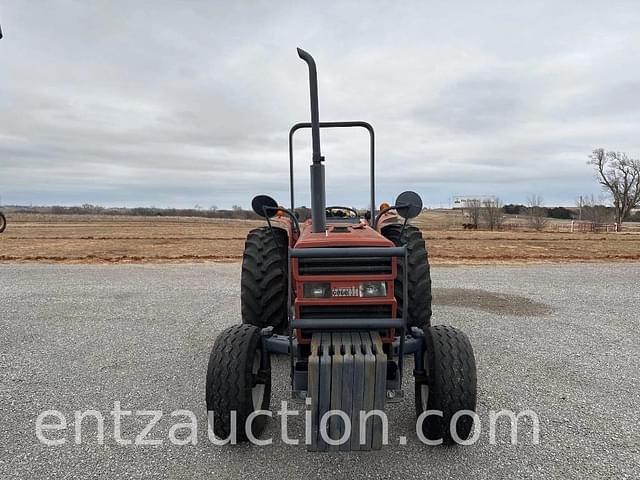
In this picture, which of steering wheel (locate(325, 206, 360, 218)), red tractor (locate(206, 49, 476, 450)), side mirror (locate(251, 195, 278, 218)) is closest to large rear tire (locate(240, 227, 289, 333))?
side mirror (locate(251, 195, 278, 218))

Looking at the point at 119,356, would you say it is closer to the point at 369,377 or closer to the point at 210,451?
the point at 210,451

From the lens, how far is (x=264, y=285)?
3348mm

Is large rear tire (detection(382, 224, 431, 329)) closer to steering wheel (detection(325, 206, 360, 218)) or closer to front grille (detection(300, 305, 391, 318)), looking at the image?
front grille (detection(300, 305, 391, 318))

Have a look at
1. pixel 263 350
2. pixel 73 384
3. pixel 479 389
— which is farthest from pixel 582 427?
pixel 73 384

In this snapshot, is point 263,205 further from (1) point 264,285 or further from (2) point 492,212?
Answer: (2) point 492,212

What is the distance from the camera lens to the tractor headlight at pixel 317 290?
2.71m

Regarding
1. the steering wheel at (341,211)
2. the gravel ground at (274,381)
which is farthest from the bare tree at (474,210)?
the steering wheel at (341,211)

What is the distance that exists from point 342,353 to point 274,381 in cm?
150

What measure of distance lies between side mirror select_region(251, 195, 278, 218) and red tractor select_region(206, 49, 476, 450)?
398 mm

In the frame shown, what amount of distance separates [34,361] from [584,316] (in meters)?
7.06

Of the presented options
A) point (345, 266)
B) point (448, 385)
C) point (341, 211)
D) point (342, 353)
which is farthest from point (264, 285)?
point (341, 211)

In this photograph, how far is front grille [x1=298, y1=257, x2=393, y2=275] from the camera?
268 cm

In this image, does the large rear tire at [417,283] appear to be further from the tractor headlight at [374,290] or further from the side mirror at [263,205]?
the side mirror at [263,205]

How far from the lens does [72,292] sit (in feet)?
24.7
